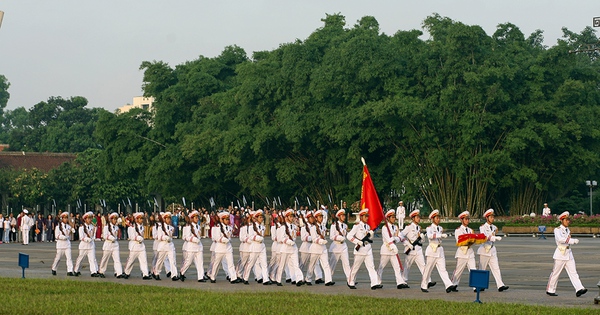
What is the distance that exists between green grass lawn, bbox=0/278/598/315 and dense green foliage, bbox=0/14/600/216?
4135 cm

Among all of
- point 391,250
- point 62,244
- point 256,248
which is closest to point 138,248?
point 62,244

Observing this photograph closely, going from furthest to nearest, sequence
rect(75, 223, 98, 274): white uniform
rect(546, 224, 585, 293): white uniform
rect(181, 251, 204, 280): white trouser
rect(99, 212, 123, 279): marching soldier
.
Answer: rect(75, 223, 98, 274): white uniform < rect(99, 212, 123, 279): marching soldier < rect(181, 251, 204, 280): white trouser < rect(546, 224, 585, 293): white uniform

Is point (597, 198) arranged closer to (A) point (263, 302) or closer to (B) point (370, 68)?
(B) point (370, 68)

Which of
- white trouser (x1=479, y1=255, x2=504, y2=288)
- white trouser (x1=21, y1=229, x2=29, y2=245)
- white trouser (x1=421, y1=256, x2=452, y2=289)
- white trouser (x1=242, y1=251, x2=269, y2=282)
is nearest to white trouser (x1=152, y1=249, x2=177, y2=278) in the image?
white trouser (x1=242, y1=251, x2=269, y2=282)

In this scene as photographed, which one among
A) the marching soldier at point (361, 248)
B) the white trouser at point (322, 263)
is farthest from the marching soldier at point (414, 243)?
the white trouser at point (322, 263)

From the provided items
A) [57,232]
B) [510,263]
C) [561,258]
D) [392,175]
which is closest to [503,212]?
[392,175]

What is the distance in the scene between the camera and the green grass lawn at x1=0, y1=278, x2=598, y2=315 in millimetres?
18203

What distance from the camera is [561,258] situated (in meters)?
22.1

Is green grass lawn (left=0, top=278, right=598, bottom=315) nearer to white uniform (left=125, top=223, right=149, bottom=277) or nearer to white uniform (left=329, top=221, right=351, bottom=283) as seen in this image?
white uniform (left=329, top=221, right=351, bottom=283)

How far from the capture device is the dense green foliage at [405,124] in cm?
6397

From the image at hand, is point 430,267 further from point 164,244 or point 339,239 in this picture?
point 164,244

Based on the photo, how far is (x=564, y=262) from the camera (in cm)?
2203

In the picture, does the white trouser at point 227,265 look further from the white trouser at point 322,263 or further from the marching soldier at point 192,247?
the white trouser at point 322,263

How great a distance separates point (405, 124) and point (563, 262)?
43.1 metres
